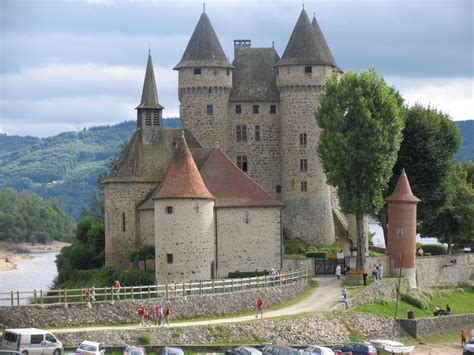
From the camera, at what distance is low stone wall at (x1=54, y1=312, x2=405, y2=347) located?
64.3 metres

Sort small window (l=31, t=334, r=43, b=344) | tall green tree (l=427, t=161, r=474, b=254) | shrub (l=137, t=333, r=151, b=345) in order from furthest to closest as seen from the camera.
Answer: tall green tree (l=427, t=161, r=474, b=254) → shrub (l=137, t=333, r=151, b=345) → small window (l=31, t=334, r=43, b=344)

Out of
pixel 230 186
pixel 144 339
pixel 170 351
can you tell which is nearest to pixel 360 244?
pixel 230 186

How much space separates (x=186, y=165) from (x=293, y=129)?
16555 millimetres

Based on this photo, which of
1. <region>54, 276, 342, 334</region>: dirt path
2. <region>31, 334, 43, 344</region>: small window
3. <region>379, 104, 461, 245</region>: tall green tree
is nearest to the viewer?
<region>31, 334, 43, 344</region>: small window

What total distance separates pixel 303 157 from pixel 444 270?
42.6 feet

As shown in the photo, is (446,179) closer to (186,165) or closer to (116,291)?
(186,165)

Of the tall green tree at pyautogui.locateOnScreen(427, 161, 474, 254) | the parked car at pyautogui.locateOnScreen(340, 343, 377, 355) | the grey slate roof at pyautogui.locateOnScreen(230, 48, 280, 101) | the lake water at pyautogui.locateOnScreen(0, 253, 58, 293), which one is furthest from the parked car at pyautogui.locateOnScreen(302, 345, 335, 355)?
the lake water at pyautogui.locateOnScreen(0, 253, 58, 293)

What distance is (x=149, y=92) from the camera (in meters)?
92.6

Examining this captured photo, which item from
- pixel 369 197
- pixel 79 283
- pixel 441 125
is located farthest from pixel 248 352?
pixel 441 125

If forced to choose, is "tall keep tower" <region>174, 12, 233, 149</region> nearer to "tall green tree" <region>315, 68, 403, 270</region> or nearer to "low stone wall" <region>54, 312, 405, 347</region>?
"tall green tree" <region>315, 68, 403, 270</region>

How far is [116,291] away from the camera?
239ft

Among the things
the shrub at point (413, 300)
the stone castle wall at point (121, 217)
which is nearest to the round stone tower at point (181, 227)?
the stone castle wall at point (121, 217)

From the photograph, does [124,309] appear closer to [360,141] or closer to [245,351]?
[245,351]

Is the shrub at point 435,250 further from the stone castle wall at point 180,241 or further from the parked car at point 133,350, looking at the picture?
the parked car at point 133,350
